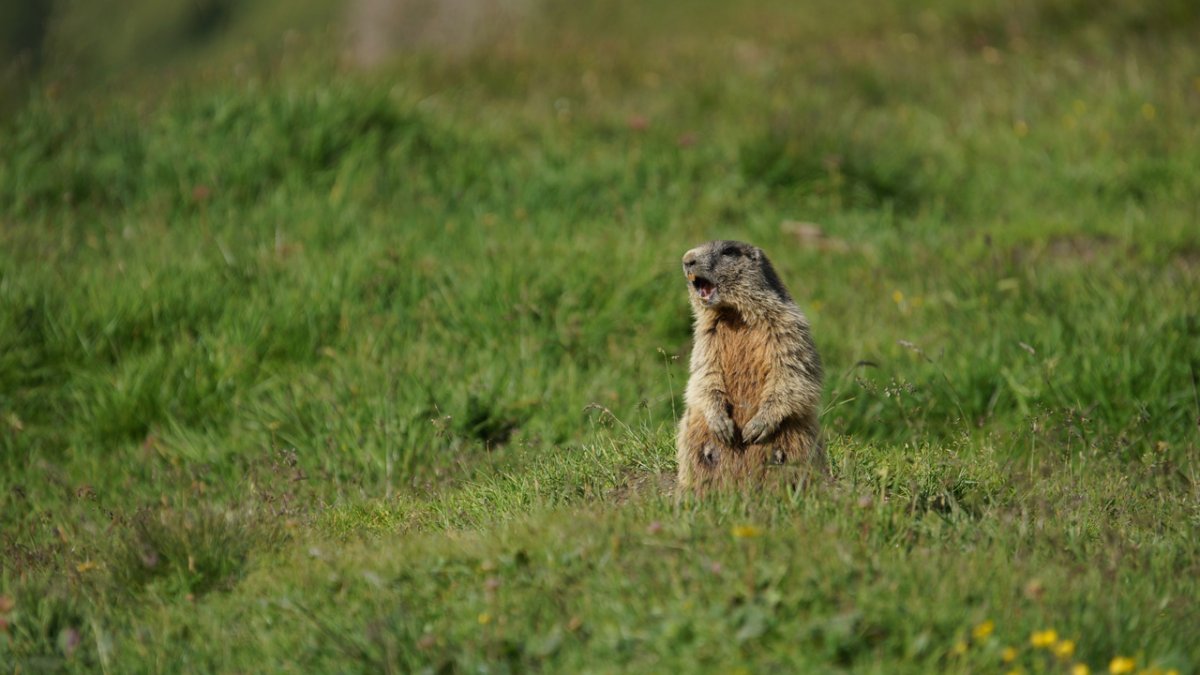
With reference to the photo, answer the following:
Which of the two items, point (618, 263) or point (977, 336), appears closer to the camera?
point (977, 336)

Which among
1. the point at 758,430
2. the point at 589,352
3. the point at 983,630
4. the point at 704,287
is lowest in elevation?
the point at 589,352

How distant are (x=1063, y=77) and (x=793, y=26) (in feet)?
14.1

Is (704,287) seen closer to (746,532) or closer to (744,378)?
(744,378)

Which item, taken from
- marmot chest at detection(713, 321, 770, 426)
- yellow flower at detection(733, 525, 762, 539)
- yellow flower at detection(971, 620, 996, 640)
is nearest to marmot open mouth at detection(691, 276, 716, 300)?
marmot chest at detection(713, 321, 770, 426)

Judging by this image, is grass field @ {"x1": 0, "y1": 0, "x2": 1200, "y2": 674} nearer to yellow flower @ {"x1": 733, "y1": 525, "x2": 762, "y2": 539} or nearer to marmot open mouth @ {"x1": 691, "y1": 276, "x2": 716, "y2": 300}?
yellow flower @ {"x1": 733, "y1": 525, "x2": 762, "y2": 539}

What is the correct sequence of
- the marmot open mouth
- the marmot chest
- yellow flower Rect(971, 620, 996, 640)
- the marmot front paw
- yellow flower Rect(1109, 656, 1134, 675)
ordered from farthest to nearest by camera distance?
the marmot open mouth → the marmot chest → the marmot front paw → yellow flower Rect(971, 620, 996, 640) → yellow flower Rect(1109, 656, 1134, 675)

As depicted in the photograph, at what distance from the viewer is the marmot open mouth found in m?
4.94

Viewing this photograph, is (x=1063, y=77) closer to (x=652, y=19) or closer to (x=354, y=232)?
(x=354, y=232)

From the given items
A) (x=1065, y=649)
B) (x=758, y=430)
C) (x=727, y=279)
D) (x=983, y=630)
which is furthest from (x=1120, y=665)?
(x=727, y=279)

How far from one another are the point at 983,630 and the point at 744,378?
1781 millimetres

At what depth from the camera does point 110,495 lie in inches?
229

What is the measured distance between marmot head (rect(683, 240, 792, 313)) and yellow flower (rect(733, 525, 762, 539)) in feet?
4.42

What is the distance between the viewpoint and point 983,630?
3285mm

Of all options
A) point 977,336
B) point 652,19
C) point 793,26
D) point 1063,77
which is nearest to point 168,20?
point 652,19
